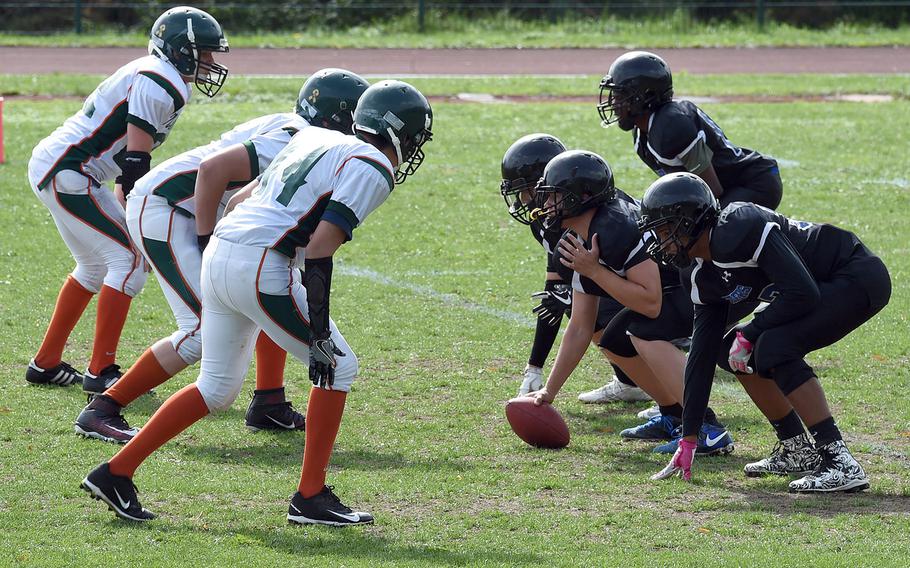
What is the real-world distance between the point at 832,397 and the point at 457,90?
11.7 metres

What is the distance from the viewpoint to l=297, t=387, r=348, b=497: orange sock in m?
4.63

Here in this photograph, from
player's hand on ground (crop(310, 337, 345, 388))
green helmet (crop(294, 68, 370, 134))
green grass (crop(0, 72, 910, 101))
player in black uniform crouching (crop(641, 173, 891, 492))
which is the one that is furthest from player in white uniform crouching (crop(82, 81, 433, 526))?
green grass (crop(0, 72, 910, 101))

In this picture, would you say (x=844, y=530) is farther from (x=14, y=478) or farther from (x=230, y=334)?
(x=14, y=478)

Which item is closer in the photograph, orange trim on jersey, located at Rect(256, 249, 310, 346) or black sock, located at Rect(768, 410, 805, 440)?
orange trim on jersey, located at Rect(256, 249, 310, 346)

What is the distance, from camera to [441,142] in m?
13.4

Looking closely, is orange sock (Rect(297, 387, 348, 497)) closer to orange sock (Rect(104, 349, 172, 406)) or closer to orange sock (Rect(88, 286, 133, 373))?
orange sock (Rect(104, 349, 172, 406))

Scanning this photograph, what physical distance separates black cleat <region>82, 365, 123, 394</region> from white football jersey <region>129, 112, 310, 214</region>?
103 centimetres

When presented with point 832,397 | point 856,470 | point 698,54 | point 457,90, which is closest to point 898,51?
point 698,54

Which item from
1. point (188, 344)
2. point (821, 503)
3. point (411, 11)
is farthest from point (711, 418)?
point (411, 11)

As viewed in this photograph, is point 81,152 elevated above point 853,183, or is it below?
above

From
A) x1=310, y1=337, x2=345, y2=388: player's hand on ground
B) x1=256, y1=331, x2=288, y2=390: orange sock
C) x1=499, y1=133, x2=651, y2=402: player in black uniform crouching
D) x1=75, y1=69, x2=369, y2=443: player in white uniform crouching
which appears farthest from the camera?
x1=256, y1=331, x2=288, y2=390: orange sock

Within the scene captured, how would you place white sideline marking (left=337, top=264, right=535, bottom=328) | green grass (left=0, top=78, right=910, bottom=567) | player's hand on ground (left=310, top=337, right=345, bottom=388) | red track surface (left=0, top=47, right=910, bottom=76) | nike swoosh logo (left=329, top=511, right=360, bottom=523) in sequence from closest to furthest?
green grass (left=0, top=78, right=910, bottom=567) → player's hand on ground (left=310, top=337, right=345, bottom=388) → nike swoosh logo (left=329, top=511, right=360, bottom=523) → white sideline marking (left=337, top=264, right=535, bottom=328) → red track surface (left=0, top=47, right=910, bottom=76)

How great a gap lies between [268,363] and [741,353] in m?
2.30

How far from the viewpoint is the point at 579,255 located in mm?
5320
